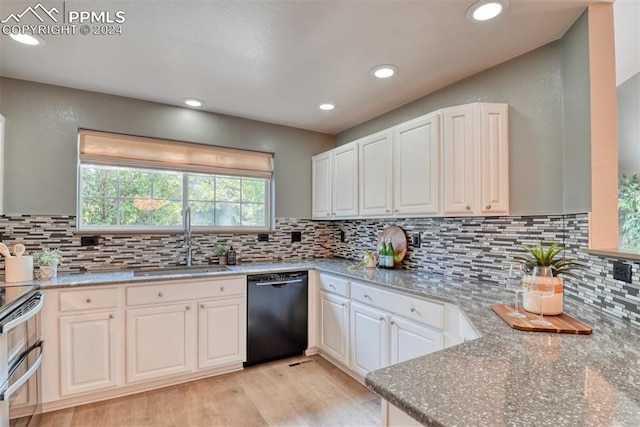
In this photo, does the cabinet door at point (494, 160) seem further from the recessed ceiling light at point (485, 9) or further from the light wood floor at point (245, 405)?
the light wood floor at point (245, 405)

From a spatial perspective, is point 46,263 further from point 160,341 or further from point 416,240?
point 416,240

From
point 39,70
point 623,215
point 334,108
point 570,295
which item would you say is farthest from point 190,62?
point 623,215

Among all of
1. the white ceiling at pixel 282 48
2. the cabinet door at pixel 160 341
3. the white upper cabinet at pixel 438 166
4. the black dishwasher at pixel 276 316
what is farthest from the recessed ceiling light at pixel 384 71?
the cabinet door at pixel 160 341

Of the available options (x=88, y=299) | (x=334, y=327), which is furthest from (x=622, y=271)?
(x=88, y=299)

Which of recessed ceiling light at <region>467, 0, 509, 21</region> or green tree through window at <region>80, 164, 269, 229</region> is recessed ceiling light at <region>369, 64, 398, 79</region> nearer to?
recessed ceiling light at <region>467, 0, 509, 21</region>

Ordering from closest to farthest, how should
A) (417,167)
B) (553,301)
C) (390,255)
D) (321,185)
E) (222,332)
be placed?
(553,301) < (417,167) < (222,332) < (390,255) < (321,185)

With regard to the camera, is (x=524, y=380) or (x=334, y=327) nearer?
(x=524, y=380)

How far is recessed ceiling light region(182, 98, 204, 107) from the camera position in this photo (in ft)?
9.27

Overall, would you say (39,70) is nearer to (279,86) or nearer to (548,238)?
(279,86)

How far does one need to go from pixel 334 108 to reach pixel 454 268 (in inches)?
70.3

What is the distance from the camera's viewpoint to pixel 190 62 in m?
2.16

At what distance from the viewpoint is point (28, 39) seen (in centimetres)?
190

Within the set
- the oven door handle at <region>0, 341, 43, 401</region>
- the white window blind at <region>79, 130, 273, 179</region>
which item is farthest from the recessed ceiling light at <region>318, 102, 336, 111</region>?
the oven door handle at <region>0, 341, 43, 401</region>

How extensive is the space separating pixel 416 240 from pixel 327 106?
1.48m
